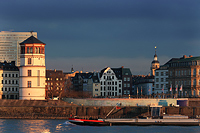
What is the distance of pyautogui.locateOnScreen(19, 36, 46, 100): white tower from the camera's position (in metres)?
148

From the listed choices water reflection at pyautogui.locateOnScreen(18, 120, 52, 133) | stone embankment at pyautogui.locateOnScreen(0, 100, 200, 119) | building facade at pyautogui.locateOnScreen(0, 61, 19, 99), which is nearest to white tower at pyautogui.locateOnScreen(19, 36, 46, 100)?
stone embankment at pyautogui.locateOnScreen(0, 100, 200, 119)

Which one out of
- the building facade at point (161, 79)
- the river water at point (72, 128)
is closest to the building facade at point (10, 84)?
the building facade at point (161, 79)

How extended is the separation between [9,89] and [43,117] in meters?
37.5

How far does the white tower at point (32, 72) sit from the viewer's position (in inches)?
5842

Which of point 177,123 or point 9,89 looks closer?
point 177,123

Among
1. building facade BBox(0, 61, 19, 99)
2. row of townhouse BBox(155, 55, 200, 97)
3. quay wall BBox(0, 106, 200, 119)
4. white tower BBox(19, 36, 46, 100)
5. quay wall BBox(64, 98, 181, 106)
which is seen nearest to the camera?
quay wall BBox(0, 106, 200, 119)

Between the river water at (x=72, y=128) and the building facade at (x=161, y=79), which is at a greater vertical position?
the building facade at (x=161, y=79)

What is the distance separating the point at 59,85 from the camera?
192000 mm

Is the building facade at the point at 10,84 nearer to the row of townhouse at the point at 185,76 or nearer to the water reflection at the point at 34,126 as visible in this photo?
the row of townhouse at the point at 185,76

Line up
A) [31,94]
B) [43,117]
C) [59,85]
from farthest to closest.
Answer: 1. [59,85]
2. [31,94]
3. [43,117]

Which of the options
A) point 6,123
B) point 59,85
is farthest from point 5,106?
point 59,85

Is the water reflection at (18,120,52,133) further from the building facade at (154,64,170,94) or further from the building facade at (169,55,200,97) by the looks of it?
the building facade at (154,64,170,94)

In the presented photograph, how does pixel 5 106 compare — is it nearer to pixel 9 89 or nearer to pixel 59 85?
pixel 9 89

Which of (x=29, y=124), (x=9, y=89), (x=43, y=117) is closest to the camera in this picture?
(x=29, y=124)
